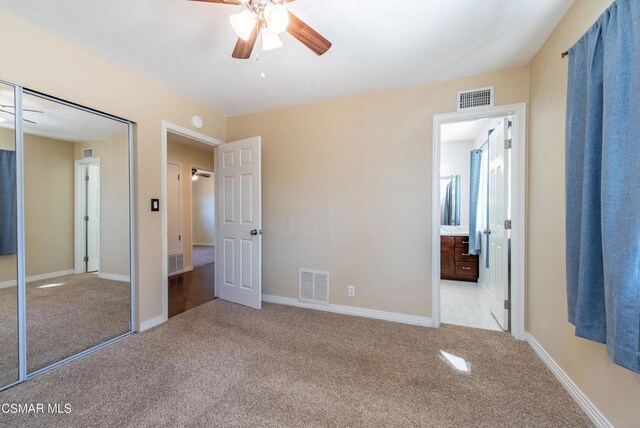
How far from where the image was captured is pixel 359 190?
2.87 meters

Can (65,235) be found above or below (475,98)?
below

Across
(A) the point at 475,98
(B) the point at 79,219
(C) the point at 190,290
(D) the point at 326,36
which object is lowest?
(C) the point at 190,290

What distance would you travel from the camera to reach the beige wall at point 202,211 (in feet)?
29.1

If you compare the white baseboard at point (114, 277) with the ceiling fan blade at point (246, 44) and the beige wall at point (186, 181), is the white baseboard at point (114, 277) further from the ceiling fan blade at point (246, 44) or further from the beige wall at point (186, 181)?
the beige wall at point (186, 181)

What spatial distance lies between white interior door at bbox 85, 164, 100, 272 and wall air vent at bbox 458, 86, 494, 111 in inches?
137

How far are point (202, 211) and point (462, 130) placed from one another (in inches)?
323

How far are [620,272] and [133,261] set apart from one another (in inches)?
134

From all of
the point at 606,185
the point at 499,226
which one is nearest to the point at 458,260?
the point at 499,226

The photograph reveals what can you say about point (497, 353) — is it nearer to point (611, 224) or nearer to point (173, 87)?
point (611, 224)

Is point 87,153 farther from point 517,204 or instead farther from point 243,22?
point 517,204

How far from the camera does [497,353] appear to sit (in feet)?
6.86

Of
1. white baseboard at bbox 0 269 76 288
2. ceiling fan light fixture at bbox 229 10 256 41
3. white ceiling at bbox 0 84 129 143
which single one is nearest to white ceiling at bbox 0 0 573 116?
ceiling fan light fixture at bbox 229 10 256 41

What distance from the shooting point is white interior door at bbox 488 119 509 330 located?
2.47m

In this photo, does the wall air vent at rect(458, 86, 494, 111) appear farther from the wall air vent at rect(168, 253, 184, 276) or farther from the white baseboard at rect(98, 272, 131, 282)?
the wall air vent at rect(168, 253, 184, 276)
